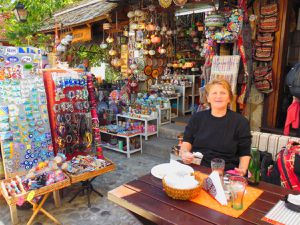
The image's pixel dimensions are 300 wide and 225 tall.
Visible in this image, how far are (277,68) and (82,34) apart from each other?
15.8ft

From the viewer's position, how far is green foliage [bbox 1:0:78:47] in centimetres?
870

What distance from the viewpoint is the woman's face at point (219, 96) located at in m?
2.37

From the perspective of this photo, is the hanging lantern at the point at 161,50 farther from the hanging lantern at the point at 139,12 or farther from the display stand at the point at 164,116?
the display stand at the point at 164,116

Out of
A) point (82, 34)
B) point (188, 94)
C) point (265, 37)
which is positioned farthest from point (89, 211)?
point (82, 34)

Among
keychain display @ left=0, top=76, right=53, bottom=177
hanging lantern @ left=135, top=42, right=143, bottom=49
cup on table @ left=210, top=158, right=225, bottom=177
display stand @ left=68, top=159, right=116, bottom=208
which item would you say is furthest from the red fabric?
hanging lantern @ left=135, top=42, right=143, bottom=49

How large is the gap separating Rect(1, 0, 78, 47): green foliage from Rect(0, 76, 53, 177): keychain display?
19.6ft

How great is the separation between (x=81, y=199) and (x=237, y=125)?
2294 mm

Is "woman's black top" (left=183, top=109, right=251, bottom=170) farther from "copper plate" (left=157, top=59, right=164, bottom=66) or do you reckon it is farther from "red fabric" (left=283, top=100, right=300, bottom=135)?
"copper plate" (left=157, top=59, right=164, bottom=66)

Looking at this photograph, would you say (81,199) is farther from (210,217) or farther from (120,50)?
(120,50)

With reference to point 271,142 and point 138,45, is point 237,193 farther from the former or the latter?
point 138,45

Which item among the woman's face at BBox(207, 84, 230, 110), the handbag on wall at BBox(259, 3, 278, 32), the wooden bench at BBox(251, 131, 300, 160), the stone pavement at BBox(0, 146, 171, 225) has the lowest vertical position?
the stone pavement at BBox(0, 146, 171, 225)

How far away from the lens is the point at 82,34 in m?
6.70

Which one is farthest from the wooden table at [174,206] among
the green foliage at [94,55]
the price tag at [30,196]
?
the green foliage at [94,55]

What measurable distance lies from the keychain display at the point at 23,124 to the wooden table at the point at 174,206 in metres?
1.98
